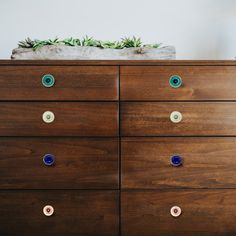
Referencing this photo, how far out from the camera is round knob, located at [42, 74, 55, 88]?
1165mm

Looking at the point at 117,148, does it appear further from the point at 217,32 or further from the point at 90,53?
the point at 217,32

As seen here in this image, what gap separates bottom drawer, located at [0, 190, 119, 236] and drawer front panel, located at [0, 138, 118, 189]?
0.11 ft

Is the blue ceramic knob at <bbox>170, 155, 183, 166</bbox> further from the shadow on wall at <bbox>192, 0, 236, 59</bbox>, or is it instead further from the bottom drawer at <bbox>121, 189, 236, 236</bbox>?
the shadow on wall at <bbox>192, 0, 236, 59</bbox>

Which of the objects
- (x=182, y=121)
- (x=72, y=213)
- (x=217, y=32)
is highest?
(x=217, y=32)

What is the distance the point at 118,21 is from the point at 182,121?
2.70 ft

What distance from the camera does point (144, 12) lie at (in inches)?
67.6

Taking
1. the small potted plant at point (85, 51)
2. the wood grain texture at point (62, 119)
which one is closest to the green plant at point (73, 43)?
the small potted plant at point (85, 51)

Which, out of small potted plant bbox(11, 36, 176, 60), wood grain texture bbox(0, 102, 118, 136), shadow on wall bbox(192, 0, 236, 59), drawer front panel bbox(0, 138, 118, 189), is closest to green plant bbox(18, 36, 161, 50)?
small potted plant bbox(11, 36, 176, 60)

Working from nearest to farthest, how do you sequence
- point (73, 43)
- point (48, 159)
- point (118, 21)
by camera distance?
point (48, 159) < point (73, 43) < point (118, 21)

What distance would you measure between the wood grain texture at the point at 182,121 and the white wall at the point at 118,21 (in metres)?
0.63

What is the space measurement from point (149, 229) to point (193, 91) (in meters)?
0.57

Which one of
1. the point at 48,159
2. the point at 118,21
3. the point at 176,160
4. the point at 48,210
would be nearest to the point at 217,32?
the point at 118,21

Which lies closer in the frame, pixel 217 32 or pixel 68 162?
pixel 68 162

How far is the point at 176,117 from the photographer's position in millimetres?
1175
